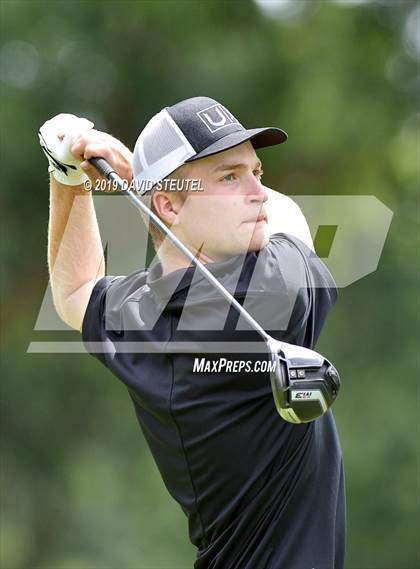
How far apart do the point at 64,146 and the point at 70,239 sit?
31 centimetres

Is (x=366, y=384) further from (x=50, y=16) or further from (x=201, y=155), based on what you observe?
(x=201, y=155)

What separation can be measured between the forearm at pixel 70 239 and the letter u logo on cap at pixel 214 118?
56cm

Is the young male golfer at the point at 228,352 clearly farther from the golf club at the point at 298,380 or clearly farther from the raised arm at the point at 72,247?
the raised arm at the point at 72,247

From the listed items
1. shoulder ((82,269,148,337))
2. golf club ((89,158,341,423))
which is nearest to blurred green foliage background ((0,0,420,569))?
shoulder ((82,269,148,337))

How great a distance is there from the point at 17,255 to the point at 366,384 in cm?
351

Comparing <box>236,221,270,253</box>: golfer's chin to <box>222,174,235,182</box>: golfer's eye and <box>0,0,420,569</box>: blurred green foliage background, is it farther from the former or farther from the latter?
<box>0,0,420,569</box>: blurred green foliage background

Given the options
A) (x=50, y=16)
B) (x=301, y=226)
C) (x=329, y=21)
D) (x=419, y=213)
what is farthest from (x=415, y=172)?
(x=301, y=226)

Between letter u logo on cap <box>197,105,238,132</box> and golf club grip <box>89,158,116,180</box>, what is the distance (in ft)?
1.00

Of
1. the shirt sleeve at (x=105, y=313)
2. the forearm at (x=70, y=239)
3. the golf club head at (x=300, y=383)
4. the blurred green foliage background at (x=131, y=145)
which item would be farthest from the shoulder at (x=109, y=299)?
the blurred green foliage background at (x=131, y=145)

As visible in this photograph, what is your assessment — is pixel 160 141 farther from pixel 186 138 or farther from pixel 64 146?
pixel 64 146

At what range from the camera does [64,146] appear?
3.59 metres

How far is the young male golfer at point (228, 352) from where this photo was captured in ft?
10.7

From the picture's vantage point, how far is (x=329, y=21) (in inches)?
469

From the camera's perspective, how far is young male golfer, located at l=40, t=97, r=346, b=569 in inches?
128
